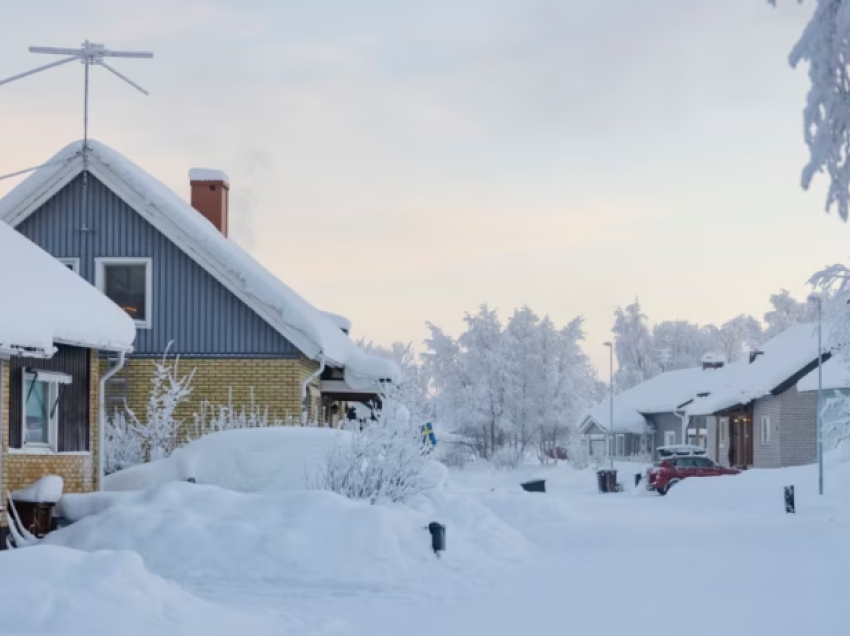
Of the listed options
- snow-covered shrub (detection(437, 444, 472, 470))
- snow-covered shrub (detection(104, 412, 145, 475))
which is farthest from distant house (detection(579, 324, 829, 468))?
snow-covered shrub (detection(104, 412, 145, 475))

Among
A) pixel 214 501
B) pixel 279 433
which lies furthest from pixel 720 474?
pixel 214 501

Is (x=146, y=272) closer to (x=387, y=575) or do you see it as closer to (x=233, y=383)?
(x=233, y=383)

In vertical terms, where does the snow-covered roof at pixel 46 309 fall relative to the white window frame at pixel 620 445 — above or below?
above

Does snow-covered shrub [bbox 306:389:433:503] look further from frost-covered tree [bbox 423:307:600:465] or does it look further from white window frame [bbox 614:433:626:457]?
white window frame [bbox 614:433:626:457]

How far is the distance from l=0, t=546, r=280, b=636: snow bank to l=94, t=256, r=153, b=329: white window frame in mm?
15419

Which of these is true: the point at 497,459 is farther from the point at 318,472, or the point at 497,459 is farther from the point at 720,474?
the point at 318,472

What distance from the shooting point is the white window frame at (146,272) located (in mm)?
27375

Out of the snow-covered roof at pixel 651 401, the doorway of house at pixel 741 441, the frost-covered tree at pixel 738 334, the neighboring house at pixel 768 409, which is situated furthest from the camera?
the frost-covered tree at pixel 738 334

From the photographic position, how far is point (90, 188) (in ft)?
89.7

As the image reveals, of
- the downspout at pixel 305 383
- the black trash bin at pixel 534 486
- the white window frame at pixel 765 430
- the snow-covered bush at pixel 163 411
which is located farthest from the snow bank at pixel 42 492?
the white window frame at pixel 765 430

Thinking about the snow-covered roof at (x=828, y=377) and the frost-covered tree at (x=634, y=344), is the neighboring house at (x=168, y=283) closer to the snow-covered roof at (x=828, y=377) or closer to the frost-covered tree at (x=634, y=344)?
the snow-covered roof at (x=828, y=377)

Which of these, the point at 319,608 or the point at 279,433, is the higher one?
the point at 279,433

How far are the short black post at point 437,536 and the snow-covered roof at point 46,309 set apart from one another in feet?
17.7

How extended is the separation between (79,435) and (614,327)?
10053 centimetres
